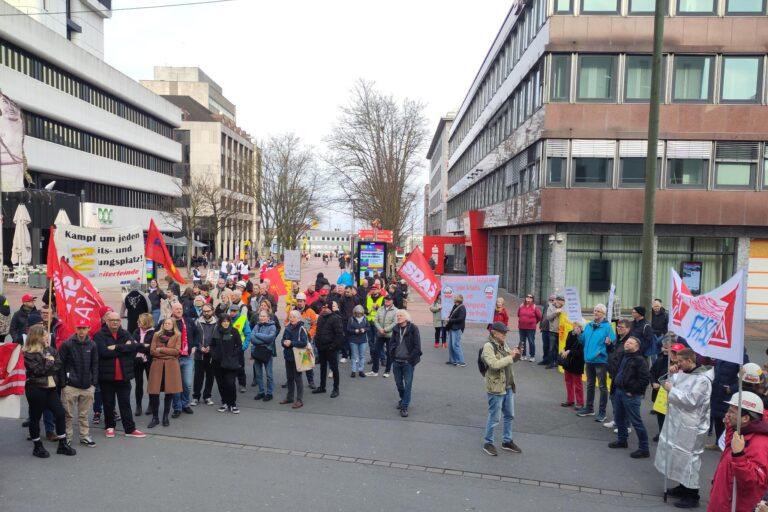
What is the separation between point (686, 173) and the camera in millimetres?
22141

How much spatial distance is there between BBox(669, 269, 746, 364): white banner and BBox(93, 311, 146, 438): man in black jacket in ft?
23.2

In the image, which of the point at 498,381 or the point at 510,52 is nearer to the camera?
the point at 498,381

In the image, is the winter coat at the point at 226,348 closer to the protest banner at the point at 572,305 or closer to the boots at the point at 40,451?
the boots at the point at 40,451

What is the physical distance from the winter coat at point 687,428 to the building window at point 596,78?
17994mm

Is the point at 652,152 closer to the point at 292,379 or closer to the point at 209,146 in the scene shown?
the point at 292,379

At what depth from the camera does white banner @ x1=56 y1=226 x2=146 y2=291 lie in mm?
10509

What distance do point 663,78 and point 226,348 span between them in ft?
64.3

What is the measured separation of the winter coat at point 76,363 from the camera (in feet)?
25.0

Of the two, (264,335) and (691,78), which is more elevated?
(691,78)

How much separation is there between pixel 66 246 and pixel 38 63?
34.8 meters

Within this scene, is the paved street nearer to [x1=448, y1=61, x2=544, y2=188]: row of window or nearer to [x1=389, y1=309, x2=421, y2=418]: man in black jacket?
[x1=389, y1=309, x2=421, y2=418]: man in black jacket

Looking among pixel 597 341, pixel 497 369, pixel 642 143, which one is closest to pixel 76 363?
pixel 497 369

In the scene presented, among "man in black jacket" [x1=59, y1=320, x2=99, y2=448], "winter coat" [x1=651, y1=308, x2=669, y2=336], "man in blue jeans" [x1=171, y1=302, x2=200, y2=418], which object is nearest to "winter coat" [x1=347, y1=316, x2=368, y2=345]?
"man in blue jeans" [x1=171, y1=302, x2=200, y2=418]

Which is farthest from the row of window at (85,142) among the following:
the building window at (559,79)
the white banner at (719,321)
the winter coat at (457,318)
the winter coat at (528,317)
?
the white banner at (719,321)
